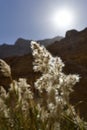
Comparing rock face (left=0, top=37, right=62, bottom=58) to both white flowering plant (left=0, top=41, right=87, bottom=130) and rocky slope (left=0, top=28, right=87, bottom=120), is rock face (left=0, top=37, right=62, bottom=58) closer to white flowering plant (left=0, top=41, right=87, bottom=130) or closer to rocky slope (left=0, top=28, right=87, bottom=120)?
rocky slope (left=0, top=28, right=87, bottom=120)

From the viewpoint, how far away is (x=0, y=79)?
31.1 meters

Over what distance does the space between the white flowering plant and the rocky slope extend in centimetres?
1019

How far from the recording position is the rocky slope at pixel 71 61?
Answer: 2391 centimetres

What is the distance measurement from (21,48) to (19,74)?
46.9 meters

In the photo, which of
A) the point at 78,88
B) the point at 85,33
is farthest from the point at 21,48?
the point at 78,88

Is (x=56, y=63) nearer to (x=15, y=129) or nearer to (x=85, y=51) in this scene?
(x=15, y=129)

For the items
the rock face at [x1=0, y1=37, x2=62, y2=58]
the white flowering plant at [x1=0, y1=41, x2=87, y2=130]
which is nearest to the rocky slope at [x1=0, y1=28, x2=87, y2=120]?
the white flowering plant at [x1=0, y1=41, x2=87, y2=130]

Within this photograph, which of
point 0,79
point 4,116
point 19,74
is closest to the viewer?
point 4,116

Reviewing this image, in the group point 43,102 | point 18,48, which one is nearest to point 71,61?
point 43,102

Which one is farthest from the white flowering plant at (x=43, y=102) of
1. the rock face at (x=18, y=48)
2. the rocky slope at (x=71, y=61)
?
the rock face at (x=18, y=48)

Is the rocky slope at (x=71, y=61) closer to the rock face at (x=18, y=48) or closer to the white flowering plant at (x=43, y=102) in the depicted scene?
the white flowering plant at (x=43, y=102)

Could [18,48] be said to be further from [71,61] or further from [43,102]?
[43,102]

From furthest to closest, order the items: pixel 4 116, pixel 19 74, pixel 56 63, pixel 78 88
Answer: pixel 19 74 < pixel 78 88 < pixel 4 116 < pixel 56 63

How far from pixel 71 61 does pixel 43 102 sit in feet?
82.5
